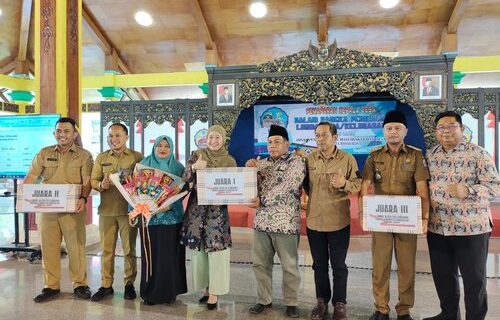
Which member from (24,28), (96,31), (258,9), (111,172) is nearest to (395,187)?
(111,172)

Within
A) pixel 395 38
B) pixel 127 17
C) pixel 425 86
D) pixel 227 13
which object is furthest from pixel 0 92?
pixel 425 86

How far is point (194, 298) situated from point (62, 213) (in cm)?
123

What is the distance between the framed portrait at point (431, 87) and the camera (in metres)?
4.18

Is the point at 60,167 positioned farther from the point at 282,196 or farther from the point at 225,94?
the point at 225,94

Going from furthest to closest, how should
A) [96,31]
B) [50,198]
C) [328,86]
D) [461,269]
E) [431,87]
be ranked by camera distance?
[96,31]
[328,86]
[431,87]
[50,198]
[461,269]

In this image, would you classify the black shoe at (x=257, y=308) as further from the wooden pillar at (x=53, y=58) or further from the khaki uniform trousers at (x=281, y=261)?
the wooden pillar at (x=53, y=58)

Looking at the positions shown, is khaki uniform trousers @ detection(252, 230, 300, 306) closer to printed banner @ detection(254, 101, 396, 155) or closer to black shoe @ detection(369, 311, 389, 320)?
black shoe @ detection(369, 311, 389, 320)

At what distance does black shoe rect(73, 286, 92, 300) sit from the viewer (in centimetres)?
304

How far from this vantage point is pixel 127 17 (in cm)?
842

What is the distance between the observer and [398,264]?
8.33ft

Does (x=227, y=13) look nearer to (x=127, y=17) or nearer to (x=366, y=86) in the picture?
(x=127, y=17)

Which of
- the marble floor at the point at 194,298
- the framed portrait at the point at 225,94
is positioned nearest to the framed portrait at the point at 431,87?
the marble floor at the point at 194,298

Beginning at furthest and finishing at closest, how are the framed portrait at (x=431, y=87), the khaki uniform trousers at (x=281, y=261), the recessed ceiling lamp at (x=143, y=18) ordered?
the recessed ceiling lamp at (x=143, y=18) → the framed portrait at (x=431, y=87) → the khaki uniform trousers at (x=281, y=261)

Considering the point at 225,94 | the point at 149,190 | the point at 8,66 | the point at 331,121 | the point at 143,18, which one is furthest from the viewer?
the point at 8,66
